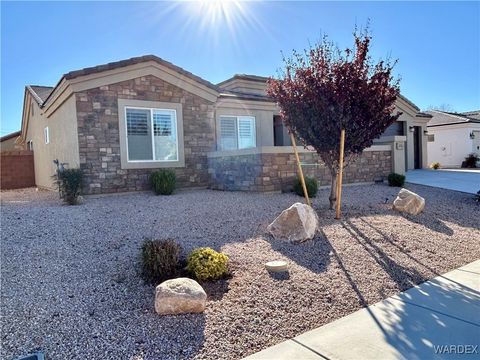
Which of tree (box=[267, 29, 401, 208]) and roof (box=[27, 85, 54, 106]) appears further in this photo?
roof (box=[27, 85, 54, 106])

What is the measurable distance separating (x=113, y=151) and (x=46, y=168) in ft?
24.4

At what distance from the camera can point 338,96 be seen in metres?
7.41

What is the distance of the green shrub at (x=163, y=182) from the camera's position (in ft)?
36.5

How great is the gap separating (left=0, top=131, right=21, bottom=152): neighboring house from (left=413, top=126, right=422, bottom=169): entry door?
96.7 feet

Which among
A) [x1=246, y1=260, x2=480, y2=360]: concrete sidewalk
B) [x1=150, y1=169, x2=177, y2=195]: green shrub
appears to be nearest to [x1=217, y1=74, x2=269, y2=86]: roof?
[x1=150, y1=169, x2=177, y2=195]: green shrub

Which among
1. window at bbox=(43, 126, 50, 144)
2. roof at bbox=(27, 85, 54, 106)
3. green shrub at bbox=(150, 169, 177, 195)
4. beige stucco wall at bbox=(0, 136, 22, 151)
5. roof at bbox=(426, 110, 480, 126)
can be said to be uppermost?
roof at bbox=(27, 85, 54, 106)

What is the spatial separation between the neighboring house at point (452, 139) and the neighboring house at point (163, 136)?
52.0 ft

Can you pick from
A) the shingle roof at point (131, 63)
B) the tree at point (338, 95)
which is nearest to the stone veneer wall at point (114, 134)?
the shingle roof at point (131, 63)

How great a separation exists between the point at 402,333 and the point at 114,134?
1018 cm

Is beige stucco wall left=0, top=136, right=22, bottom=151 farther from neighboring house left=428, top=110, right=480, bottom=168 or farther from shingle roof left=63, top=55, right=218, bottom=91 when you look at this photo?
neighboring house left=428, top=110, right=480, bottom=168

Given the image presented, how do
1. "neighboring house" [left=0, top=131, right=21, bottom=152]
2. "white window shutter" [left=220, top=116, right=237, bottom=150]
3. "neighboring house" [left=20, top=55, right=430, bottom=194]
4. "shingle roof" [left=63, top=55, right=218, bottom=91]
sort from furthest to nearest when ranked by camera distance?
"neighboring house" [left=0, top=131, right=21, bottom=152], "white window shutter" [left=220, top=116, right=237, bottom=150], "neighboring house" [left=20, top=55, right=430, bottom=194], "shingle roof" [left=63, top=55, right=218, bottom=91]

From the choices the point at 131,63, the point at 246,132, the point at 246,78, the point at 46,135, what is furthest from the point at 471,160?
the point at 46,135

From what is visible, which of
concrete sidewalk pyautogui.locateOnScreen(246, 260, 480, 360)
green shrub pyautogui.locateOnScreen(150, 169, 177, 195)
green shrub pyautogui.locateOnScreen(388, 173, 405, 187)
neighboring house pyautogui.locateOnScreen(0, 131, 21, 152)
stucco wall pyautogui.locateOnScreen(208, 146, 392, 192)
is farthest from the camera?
neighboring house pyautogui.locateOnScreen(0, 131, 21, 152)

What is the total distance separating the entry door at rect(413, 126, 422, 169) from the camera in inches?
870
